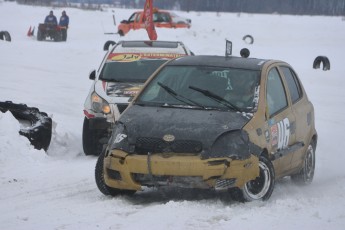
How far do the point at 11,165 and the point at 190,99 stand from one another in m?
2.69

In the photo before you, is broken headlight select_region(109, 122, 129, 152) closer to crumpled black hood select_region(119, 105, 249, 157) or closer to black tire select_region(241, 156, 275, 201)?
crumpled black hood select_region(119, 105, 249, 157)

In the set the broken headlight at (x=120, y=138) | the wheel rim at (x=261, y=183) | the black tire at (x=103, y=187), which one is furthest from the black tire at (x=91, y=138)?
the wheel rim at (x=261, y=183)

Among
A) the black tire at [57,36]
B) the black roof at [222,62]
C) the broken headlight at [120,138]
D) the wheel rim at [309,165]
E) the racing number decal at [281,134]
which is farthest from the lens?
the black tire at [57,36]

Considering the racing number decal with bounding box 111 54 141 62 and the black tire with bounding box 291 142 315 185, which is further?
the racing number decal with bounding box 111 54 141 62

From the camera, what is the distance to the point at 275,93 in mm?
7871

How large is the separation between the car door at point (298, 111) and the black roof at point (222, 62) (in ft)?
1.84

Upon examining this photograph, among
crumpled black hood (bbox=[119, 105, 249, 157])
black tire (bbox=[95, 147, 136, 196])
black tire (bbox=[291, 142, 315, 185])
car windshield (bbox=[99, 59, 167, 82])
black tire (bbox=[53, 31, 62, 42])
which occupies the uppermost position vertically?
crumpled black hood (bbox=[119, 105, 249, 157])

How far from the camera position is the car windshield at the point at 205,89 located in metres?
7.38

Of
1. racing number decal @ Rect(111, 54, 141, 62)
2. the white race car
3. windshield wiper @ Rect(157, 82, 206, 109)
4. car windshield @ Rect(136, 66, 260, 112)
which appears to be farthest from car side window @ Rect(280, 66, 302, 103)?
racing number decal @ Rect(111, 54, 141, 62)

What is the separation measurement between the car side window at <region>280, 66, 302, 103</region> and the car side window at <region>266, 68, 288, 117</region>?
0.86 ft

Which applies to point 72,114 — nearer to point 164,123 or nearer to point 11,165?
point 11,165

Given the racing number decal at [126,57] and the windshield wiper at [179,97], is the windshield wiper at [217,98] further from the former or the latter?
the racing number decal at [126,57]

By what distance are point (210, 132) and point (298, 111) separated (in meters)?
1.91

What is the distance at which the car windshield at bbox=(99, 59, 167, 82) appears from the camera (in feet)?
36.0
